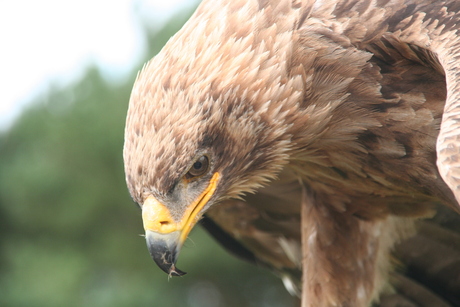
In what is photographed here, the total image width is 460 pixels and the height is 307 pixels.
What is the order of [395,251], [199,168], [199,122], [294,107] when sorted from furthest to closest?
[395,251], [294,107], [199,168], [199,122]

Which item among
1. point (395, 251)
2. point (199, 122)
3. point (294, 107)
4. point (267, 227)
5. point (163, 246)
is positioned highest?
point (199, 122)

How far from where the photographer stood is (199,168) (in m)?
2.68

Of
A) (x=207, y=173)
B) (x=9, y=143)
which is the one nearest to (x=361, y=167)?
(x=207, y=173)

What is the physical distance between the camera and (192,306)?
1059 centimetres

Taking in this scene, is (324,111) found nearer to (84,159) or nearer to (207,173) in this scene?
(207,173)

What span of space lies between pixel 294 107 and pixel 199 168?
1.64ft

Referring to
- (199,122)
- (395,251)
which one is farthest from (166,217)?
(395,251)

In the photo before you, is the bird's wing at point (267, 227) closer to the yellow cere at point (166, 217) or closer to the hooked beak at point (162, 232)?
the yellow cere at point (166, 217)

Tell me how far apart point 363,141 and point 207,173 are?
822 mm

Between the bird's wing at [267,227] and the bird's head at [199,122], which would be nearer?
the bird's head at [199,122]

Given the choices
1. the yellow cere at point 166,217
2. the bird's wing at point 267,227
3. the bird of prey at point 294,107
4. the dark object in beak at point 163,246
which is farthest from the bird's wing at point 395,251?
the dark object in beak at point 163,246

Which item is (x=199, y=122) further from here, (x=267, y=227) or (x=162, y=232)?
(x=267, y=227)

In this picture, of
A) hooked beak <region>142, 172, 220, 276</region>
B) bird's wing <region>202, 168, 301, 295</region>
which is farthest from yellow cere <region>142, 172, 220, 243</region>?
bird's wing <region>202, 168, 301, 295</region>

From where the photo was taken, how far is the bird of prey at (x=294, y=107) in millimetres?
2590
